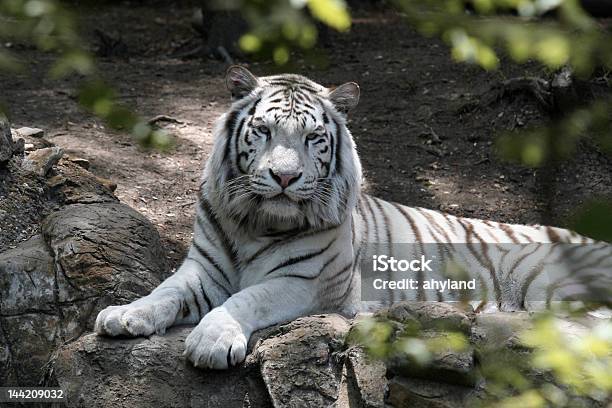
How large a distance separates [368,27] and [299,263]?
22.8 feet

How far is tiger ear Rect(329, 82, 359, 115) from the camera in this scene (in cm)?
384

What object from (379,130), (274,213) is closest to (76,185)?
(274,213)

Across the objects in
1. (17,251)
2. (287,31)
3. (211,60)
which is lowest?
(211,60)

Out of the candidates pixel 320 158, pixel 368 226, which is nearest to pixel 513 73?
pixel 368 226

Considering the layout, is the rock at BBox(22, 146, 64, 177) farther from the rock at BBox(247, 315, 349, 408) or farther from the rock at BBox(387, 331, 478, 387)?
the rock at BBox(387, 331, 478, 387)

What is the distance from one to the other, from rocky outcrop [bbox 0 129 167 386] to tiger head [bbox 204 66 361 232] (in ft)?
1.78

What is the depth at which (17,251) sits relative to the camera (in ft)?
13.2

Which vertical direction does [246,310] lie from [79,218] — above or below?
above

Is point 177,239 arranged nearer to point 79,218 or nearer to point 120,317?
point 79,218

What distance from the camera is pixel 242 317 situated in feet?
10.4

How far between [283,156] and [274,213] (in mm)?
248

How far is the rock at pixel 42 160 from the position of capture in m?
4.59

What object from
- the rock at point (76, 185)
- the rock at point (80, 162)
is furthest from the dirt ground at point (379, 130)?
the rock at point (76, 185)

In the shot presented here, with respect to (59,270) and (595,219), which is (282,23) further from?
(59,270)
